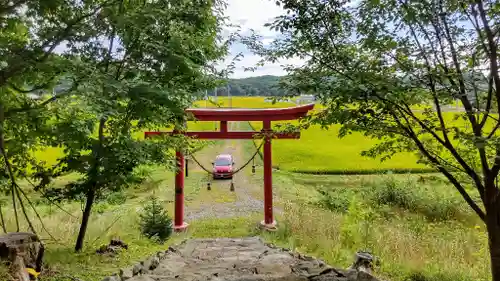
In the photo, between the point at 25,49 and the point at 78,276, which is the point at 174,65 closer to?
the point at 25,49

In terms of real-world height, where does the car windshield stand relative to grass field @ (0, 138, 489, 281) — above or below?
above

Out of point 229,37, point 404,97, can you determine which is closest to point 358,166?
point 229,37

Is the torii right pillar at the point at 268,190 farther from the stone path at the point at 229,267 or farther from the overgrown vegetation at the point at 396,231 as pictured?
the stone path at the point at 229,267

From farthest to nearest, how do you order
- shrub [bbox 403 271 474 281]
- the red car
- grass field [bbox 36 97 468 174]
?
grass field [bbox 36 97 468 174], the red car, shrub [bbox 403 271 474 281]

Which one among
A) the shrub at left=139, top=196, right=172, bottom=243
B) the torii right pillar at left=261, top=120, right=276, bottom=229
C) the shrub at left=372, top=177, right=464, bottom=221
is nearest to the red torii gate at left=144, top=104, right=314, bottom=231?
the torii right pillar at left=261, top=120, right=276, bottom=229

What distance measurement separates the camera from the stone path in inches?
115

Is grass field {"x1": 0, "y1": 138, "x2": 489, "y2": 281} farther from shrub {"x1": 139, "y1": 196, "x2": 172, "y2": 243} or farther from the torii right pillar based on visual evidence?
the torii right pillar

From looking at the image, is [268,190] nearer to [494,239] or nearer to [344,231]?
[344,231]

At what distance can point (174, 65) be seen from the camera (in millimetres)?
4113

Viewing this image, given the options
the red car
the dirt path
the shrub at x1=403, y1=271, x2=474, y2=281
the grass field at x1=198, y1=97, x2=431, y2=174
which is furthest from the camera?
the grass field at x1=198, y1=97, x2=431, y2=174

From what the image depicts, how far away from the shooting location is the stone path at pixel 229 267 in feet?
9.59

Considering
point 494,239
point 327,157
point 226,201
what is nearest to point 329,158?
point 327,157

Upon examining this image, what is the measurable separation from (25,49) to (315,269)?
9.60 feet

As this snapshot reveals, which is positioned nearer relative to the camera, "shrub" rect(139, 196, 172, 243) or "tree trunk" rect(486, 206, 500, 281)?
"tree trunk" rect(486, 206, 500, 281)
